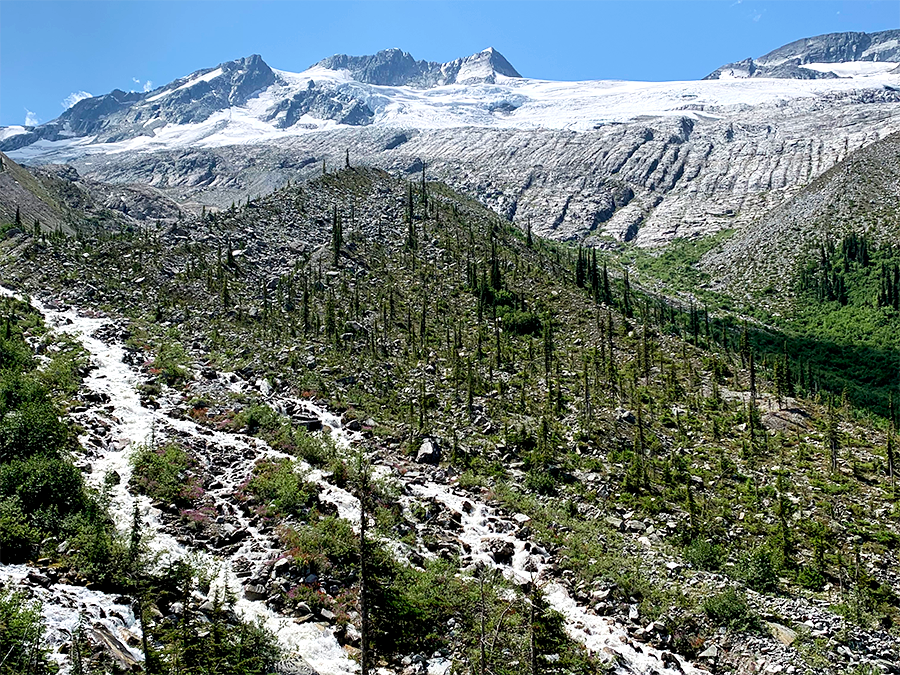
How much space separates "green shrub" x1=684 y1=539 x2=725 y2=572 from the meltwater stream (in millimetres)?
7409

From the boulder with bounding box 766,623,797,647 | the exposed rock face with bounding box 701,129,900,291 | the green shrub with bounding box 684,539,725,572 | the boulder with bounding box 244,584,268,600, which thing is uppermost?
the exposed rock face with bounding box 701,129,900,291

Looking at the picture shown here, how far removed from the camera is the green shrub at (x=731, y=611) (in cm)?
2906

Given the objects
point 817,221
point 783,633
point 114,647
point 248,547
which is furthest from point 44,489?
point 817,221

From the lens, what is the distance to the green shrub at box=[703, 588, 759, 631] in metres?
29.1

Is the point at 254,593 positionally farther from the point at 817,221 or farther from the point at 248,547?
the point at 817,221

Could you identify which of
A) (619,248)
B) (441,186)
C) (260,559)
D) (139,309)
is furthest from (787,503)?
(619,248)

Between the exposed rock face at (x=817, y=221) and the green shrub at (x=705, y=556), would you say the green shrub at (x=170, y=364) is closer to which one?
the green shrub at (x=705, y=556)

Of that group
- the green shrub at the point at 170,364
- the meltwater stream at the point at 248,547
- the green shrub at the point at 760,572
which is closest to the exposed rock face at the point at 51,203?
the green shrub at the point at 170,364

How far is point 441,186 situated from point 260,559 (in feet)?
445

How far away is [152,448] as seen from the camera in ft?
137

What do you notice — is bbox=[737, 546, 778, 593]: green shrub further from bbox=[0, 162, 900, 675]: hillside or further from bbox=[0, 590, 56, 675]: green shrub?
bbox=[0, 590, 56, 675]: green shrub

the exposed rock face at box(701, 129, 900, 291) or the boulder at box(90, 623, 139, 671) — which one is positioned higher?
the exposed rock face at box(701, 129, 900, 291)

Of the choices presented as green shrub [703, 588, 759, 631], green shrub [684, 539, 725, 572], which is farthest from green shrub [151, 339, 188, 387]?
green shrub [703, 588, 759, 631]

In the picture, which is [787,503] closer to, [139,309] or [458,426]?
[458,426]
